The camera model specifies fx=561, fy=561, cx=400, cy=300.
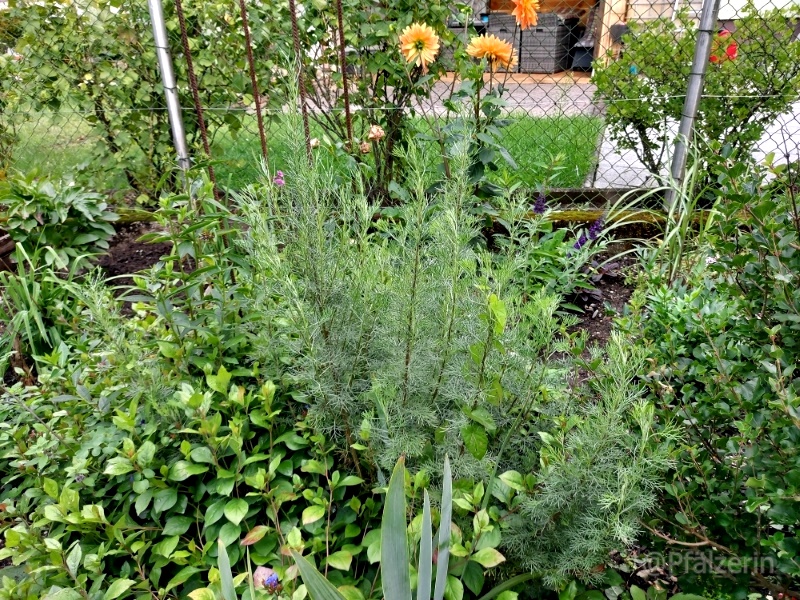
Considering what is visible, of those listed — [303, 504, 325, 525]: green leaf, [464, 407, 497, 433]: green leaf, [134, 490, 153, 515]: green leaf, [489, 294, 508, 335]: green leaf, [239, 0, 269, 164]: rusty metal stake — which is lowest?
[134, 490, 153, 515]: green leaf

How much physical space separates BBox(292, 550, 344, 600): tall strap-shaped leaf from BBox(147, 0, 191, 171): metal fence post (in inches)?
82.6

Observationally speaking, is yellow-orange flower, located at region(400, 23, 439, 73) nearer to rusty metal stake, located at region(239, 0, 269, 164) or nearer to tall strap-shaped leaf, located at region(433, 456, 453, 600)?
rusty metal stake, located at region(239, 0, 269, 164)

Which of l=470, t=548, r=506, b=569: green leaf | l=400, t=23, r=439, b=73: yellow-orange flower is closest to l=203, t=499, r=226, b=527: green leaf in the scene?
l=470, t=548, r=506, b=569: green leaf

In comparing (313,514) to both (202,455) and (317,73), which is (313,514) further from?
(317,73)

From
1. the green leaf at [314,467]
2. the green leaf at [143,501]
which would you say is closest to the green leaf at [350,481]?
the green leaf at [314,467]

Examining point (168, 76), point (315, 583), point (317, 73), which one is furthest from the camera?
point (317, 73)

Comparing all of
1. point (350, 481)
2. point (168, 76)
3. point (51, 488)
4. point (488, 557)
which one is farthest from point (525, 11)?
point (51, 488)

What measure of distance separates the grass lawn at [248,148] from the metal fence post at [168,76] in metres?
0.53

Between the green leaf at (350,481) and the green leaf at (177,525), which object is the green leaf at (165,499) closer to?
the green leaf at (177,525)

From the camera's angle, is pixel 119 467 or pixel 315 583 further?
pixel 119 467

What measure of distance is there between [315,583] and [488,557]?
37 centimetres

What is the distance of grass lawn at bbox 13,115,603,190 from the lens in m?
3.45

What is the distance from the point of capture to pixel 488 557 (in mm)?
1066

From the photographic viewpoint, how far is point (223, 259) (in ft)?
5.45
